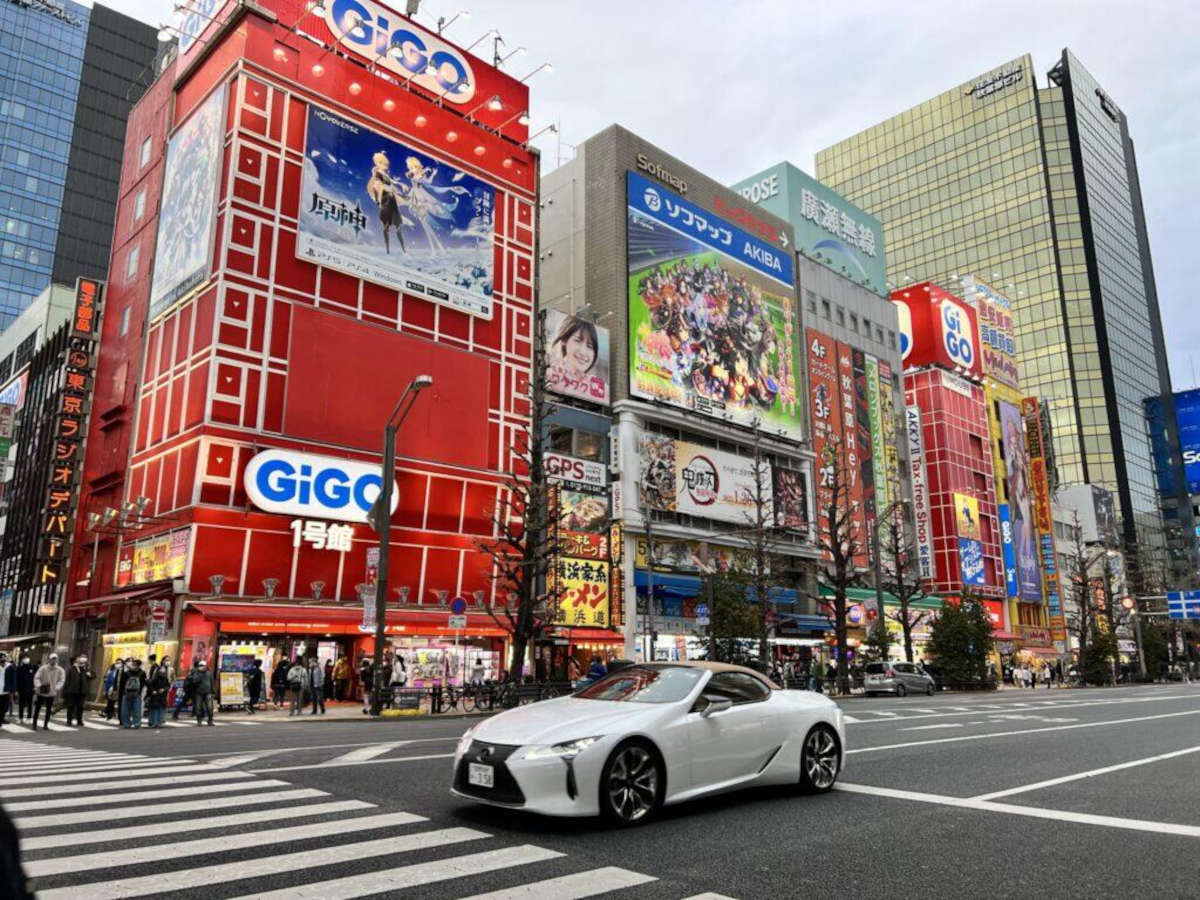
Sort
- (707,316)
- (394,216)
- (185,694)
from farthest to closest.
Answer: (707,316)
(394,216)
(185,694)

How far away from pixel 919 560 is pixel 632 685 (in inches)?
2440

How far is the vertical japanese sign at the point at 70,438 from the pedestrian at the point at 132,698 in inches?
829

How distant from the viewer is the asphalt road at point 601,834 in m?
5.18

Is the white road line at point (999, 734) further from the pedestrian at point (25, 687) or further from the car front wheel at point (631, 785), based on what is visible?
the pedestrian at point (25, 687)

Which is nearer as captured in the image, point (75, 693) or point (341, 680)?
point (75, 693)

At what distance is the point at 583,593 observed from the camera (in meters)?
42.2

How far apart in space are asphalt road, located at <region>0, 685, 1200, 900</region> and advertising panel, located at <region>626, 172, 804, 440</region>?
37928 millimetres

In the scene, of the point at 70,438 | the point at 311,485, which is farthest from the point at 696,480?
the point at 70,438

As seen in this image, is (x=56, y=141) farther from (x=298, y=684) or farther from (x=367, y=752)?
(x=367, y=752)

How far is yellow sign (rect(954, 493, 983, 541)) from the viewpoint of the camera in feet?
220

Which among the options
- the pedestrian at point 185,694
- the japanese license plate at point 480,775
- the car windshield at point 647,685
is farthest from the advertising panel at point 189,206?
the japanese license plate at point 480,775

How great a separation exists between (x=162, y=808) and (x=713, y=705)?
5.00 meters

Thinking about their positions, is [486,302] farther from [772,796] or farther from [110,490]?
[772,796]

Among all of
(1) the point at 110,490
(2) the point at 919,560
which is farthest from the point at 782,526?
(1) the point at 110,490
